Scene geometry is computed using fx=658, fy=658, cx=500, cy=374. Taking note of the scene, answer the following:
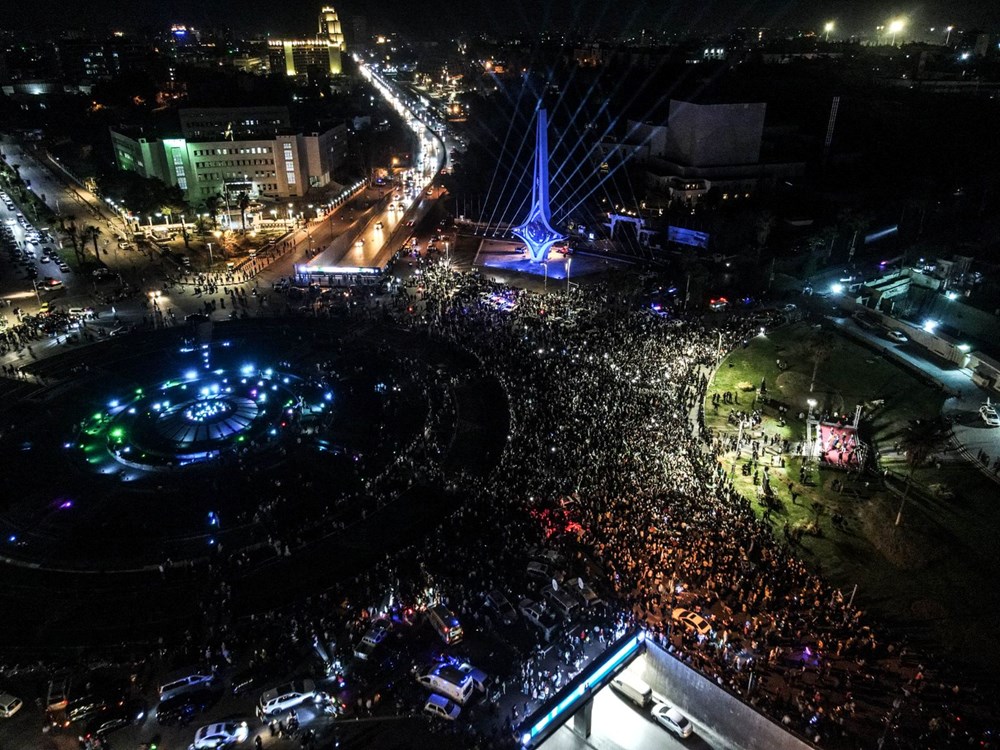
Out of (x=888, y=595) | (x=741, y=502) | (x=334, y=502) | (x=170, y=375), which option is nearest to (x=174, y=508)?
(x=334, y=502)

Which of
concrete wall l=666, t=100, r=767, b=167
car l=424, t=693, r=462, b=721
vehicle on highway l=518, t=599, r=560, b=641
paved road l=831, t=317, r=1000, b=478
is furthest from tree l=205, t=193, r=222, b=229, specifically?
car l=424, t=693, r=462, b=721

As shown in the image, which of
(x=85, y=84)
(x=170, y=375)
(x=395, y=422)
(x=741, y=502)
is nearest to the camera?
(x=741, y=502)

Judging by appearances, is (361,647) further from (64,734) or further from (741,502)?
(741,502)

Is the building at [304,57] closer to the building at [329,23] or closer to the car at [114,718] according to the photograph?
the building at [329,23]

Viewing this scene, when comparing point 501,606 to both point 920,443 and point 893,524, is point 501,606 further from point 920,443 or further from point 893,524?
point 920,443

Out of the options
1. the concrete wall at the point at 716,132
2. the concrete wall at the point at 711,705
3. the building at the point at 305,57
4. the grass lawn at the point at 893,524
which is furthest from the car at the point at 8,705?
the building at the point at 305,57

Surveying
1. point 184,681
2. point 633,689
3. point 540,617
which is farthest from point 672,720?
point 184,681
